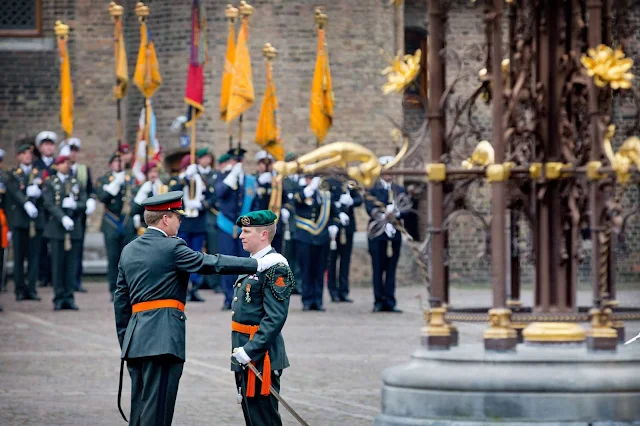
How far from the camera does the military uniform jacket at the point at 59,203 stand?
22172 mm

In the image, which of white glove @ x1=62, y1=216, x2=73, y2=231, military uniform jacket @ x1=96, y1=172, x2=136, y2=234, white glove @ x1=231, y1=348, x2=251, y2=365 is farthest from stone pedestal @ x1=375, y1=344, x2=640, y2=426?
military uniform jacket @ x1=96, y1=172, x2=136, y2=234

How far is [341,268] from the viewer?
2392cm

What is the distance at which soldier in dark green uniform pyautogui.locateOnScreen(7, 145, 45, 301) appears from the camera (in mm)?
23188

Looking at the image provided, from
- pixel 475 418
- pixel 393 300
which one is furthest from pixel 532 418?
pixel 393 300

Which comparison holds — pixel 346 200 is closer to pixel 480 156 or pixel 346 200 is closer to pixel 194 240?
pixel 194 240

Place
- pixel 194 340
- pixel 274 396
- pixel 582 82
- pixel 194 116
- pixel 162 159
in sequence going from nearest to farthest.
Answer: pixel 274 396 → pixel 582 82 → pixel 194 340 → pixel 194 116 → pixel 162 159

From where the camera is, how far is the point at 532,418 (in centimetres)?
930

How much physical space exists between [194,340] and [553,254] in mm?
7920

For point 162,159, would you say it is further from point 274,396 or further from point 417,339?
point 274,396

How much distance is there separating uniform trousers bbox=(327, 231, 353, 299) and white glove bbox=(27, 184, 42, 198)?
169 inches

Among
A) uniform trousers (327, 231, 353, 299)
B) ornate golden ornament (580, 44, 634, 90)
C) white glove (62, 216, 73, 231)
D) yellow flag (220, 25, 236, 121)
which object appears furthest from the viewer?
uniform trousers (327, 231, 353, 299)

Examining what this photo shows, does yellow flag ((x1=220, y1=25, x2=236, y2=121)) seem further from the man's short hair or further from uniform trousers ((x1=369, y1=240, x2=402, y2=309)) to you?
the man's short hair

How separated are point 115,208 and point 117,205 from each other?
0.06 meters

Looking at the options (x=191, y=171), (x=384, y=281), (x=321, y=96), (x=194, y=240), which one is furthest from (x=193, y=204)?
(x=321, y=96)
